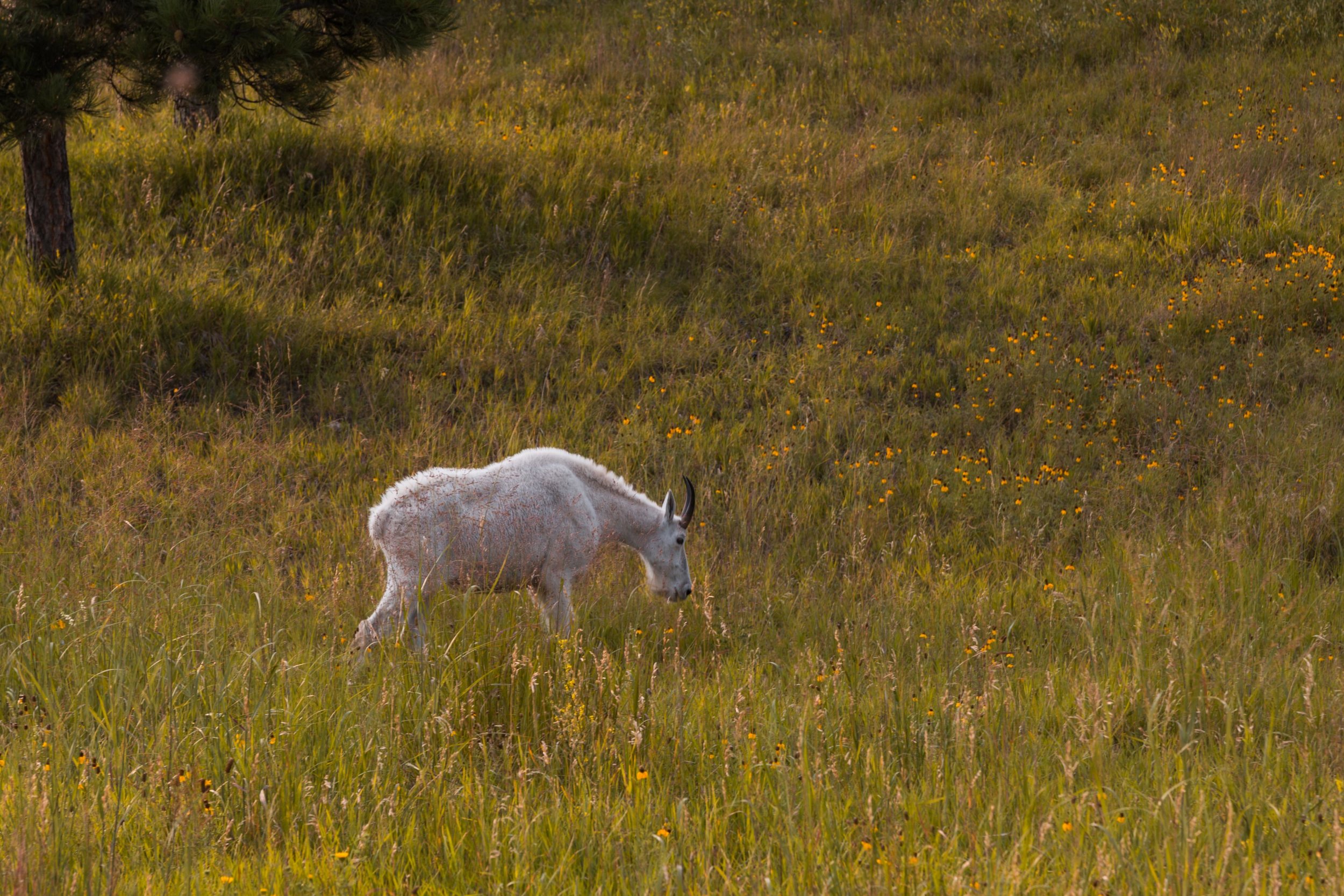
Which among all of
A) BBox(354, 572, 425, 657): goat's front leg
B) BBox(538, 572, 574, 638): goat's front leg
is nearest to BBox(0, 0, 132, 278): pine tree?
BBox(354, 572, 425, 657): goat's front leg

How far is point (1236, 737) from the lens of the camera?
4.15 m

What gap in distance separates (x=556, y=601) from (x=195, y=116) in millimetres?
8069

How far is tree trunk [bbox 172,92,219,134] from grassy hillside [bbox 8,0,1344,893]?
321 mm

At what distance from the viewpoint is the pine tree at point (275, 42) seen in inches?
286

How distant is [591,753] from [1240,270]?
30.3 ft

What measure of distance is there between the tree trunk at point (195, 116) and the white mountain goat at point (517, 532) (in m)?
6.97

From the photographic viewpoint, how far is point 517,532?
5691 millimetres

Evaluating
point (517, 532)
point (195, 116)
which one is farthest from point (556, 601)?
point (195, 116)

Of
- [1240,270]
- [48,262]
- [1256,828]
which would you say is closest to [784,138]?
[1240,270]

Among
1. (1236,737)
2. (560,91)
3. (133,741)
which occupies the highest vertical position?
(560,91)

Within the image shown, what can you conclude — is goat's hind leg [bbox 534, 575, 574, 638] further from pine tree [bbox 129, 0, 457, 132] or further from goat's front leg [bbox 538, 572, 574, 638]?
pine tree [bbox 129, 0, 457, 132]

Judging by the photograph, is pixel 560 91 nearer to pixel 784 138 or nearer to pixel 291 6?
pixel 784 138

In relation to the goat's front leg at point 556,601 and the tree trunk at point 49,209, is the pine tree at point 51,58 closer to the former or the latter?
the tree trunk at point 49,209

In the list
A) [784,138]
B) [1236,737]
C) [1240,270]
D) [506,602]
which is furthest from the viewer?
[784,138]
